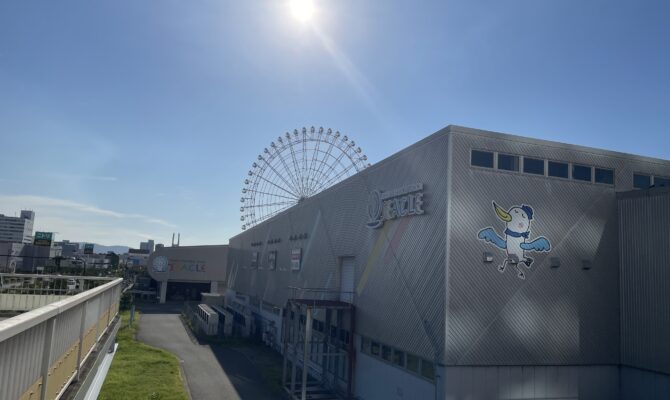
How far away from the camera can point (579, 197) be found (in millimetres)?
21641

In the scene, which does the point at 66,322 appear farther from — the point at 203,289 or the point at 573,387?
the point at 203,289

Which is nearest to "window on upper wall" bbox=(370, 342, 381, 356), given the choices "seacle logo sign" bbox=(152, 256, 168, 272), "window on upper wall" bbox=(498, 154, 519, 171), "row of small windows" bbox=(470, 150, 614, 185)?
"row of small windows" bbox=(470, 150, 614, 185)

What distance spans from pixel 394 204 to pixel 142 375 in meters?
18.6

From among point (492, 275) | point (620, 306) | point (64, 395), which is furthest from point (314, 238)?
point (64, 395)

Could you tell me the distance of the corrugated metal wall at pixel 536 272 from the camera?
19.4 metres

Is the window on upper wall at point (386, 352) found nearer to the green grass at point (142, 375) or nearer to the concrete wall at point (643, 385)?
the concrete wall at point (643, 385)

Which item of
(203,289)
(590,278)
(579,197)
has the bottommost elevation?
(203,289)

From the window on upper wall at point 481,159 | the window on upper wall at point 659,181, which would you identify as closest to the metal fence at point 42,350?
the window on upper wall at point 481,159

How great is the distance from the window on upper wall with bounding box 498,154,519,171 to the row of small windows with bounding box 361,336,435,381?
28.8 feet

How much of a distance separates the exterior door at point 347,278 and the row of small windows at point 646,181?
15.0 m

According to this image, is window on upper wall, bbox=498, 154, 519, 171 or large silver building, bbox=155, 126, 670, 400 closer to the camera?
large silver building, bbox=155, 126, 670, 400

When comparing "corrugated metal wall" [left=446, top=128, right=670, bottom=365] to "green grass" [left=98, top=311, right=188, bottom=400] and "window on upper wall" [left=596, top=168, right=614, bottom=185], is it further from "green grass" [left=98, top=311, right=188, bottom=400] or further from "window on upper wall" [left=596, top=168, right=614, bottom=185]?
"green grass" [left=98, top=311, right=188, bottom=400]

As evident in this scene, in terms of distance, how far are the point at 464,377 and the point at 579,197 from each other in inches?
377

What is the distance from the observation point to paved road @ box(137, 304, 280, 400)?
2847 cm
